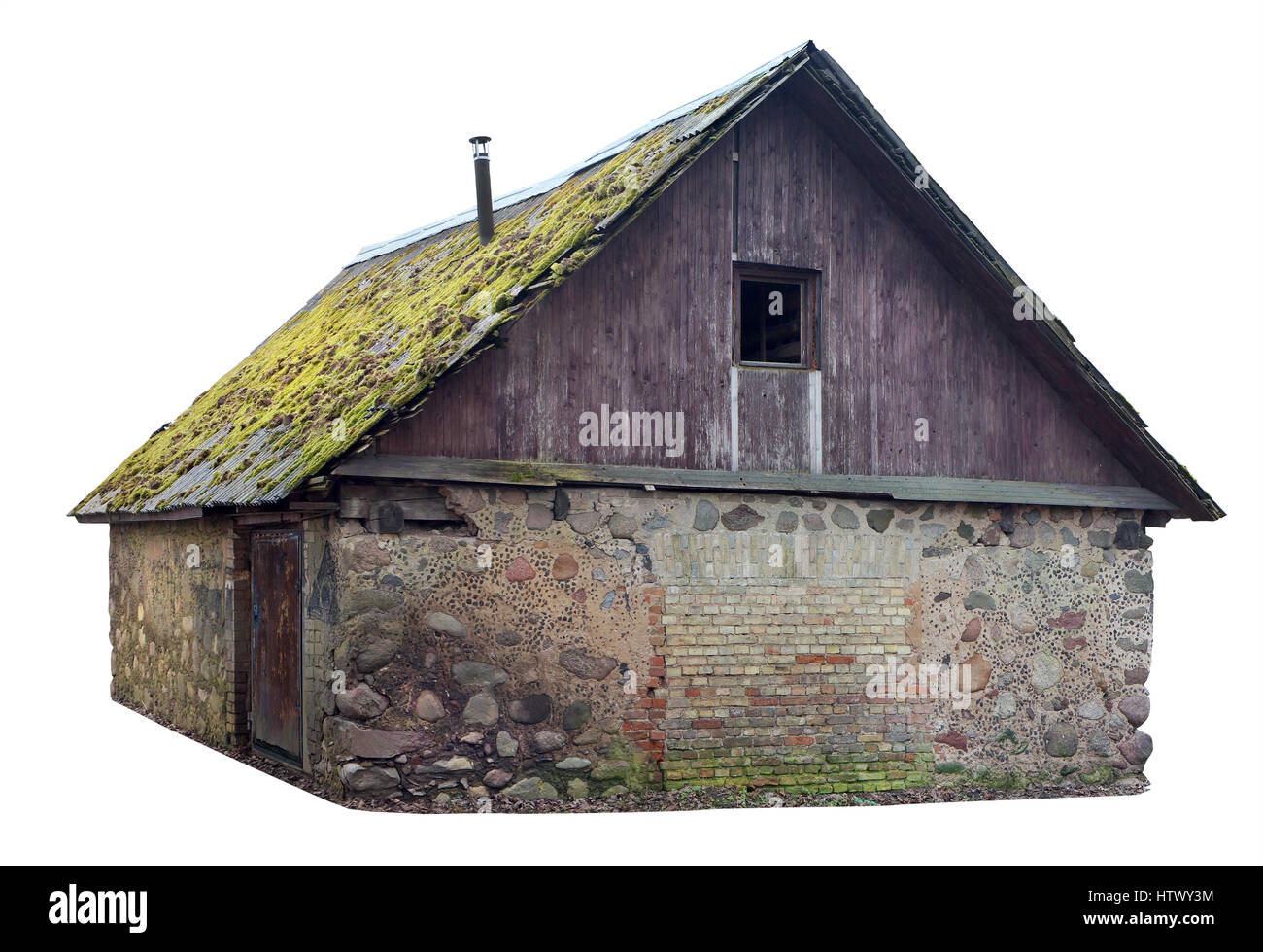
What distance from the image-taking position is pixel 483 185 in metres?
14.8

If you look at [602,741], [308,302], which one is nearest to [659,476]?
[602,741]

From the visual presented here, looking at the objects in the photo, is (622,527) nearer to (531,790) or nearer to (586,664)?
(586,664)

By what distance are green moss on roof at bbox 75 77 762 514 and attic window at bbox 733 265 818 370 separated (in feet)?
4.88

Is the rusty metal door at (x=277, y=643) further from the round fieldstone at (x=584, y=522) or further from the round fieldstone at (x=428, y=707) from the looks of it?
the round fieldstone at (x=584, y=522)

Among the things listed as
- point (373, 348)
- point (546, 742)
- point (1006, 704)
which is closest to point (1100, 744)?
point (1006, 704)

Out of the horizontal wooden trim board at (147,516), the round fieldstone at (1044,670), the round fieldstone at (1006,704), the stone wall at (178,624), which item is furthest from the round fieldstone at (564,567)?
the round fieldstone at (1044,670)

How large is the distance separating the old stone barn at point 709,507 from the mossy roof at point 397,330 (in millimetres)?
67

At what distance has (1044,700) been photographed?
14086 mm

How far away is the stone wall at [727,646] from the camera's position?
1175 cm

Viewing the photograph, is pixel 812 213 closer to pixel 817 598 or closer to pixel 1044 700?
pixel 817 598

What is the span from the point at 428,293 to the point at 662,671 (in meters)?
4.80

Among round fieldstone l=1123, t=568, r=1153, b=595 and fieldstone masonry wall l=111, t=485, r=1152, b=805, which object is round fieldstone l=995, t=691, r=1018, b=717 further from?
round fieldstone l=1123, t=568, r=1153, b=595

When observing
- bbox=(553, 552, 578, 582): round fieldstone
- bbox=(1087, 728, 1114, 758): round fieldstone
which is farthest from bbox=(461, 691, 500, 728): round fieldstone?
bbox=(1087, 728, 1114, 758): round fieldstone

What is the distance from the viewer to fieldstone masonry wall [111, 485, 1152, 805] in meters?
11.8
